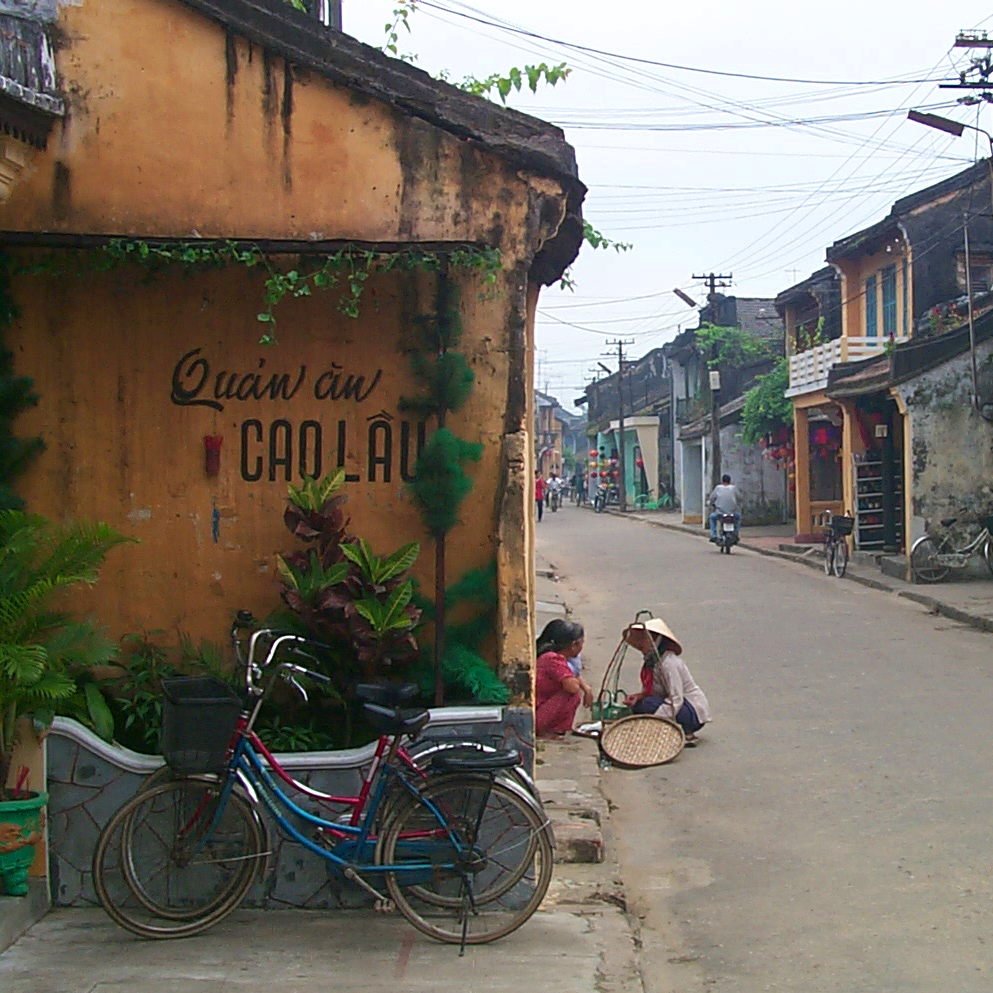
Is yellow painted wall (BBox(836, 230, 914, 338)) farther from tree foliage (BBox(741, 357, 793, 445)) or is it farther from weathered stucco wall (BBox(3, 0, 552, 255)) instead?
weathered stucco wall (BBox(3, 0, 552, 255))

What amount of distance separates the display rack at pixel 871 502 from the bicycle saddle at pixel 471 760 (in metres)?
22.2

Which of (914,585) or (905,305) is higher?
(905,305)

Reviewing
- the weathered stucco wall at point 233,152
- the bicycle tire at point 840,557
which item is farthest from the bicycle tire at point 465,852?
the bicycle tire at point 840,557

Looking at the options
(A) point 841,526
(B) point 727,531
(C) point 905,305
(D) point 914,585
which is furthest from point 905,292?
(D) point 914,585

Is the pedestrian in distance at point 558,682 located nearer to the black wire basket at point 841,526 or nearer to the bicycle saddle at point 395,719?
the bicycle saddle at point 395,719

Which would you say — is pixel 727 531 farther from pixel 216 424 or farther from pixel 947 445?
pixel 216 424

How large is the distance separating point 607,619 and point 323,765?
499 inches

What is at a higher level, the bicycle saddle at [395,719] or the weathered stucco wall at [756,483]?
the weathered stucco wall at [756,483]

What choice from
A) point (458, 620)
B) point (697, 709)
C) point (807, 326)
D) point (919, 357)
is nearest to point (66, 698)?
point (458, 620)

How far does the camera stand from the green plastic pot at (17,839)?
5504 mm

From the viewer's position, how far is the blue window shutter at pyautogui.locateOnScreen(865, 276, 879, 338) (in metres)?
29.4

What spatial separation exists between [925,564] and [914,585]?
0.47 meters

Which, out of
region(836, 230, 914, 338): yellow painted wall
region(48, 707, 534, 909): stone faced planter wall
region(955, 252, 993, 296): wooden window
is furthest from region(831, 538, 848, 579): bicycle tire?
region(48, 707, 534, 909): stone faced planter wall

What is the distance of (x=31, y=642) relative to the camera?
5.88m
